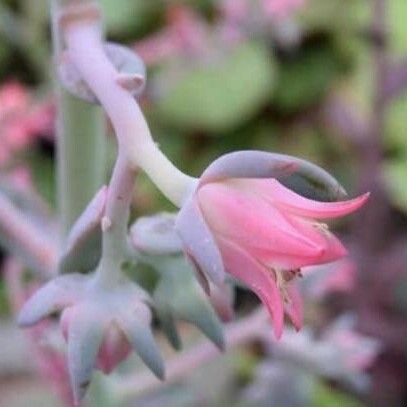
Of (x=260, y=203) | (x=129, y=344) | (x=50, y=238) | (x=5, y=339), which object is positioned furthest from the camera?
(x=5, y=339)

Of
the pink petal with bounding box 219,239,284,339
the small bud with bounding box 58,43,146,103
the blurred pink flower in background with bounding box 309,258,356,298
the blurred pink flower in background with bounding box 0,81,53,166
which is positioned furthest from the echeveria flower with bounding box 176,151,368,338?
the blurred pink flower in background with bounding box 0,81,53,166

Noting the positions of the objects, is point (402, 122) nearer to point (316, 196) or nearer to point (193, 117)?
point (193, 117)

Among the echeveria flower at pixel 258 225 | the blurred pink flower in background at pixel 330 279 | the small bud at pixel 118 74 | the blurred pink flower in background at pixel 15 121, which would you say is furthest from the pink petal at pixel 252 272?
the blurred pink flower in background at pixel 15 121

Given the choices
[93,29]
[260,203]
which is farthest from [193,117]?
[260,203]

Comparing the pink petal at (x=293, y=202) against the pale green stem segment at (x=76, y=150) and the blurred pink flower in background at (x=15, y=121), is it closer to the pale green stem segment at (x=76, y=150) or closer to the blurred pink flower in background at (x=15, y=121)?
the pale green stem segment at (x=76, y=150)

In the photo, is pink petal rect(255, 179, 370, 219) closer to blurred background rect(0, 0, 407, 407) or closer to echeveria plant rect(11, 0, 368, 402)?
echeveria plant rect(11, 0, 368, 402)

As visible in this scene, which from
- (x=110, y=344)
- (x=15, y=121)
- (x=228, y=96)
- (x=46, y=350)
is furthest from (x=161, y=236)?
(x=228, y=96)
